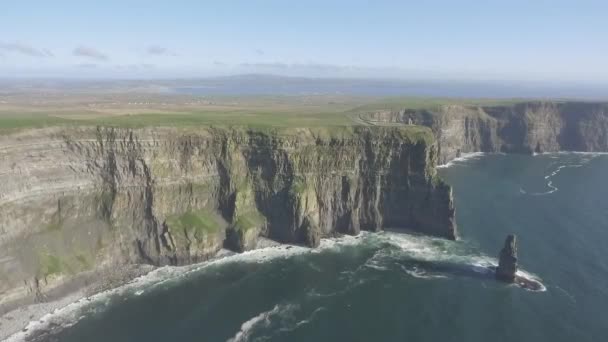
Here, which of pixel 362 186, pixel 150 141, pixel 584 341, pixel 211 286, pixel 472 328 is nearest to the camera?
pixel 584 341

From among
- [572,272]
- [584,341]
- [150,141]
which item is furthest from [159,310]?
[572,272]

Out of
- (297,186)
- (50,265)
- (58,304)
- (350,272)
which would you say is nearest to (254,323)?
(350,272)

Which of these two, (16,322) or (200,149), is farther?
(200,149)

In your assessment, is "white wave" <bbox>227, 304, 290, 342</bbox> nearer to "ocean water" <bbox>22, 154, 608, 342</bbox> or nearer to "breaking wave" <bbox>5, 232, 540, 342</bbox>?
"breaking wave" <bbox>5, 232, 540, 342</bbox>

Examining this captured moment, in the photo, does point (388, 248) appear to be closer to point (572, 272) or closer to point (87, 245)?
point (572, 272)

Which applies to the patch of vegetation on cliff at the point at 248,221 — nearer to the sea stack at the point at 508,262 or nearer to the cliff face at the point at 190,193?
the cliff face at the point at 190,193

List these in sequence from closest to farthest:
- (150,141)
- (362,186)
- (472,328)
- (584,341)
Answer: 1. (584,341)
2. (472,328)
3. (150,141)
4. (362,186)

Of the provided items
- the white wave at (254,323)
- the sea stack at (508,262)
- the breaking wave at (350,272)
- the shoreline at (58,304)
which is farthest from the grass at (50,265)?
the sea stack at (508,262)
